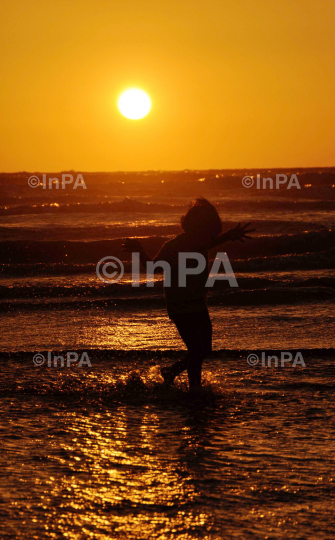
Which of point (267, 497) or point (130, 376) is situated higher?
point (130, 376)

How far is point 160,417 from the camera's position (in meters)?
4.65

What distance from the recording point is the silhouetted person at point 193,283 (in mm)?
5219

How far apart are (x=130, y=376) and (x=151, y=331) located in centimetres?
216

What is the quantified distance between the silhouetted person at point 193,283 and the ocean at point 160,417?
1.11ft

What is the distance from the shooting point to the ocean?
317 cm

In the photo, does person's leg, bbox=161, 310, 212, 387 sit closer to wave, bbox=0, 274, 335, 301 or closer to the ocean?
Result: the ocean

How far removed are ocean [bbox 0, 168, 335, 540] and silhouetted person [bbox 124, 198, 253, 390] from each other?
340 millimetres

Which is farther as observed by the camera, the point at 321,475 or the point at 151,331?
the point at 151,331

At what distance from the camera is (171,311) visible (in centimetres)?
535

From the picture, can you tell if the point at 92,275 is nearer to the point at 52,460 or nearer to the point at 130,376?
the point at 130,376

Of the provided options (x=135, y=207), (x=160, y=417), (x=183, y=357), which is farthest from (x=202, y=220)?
(x=135, y=207)

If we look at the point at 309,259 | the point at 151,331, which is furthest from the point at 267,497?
the point at 309,259

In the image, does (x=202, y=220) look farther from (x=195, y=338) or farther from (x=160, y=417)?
(x=160, y=417)

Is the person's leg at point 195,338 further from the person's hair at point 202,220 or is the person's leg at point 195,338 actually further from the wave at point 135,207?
the wave at point 135,207
